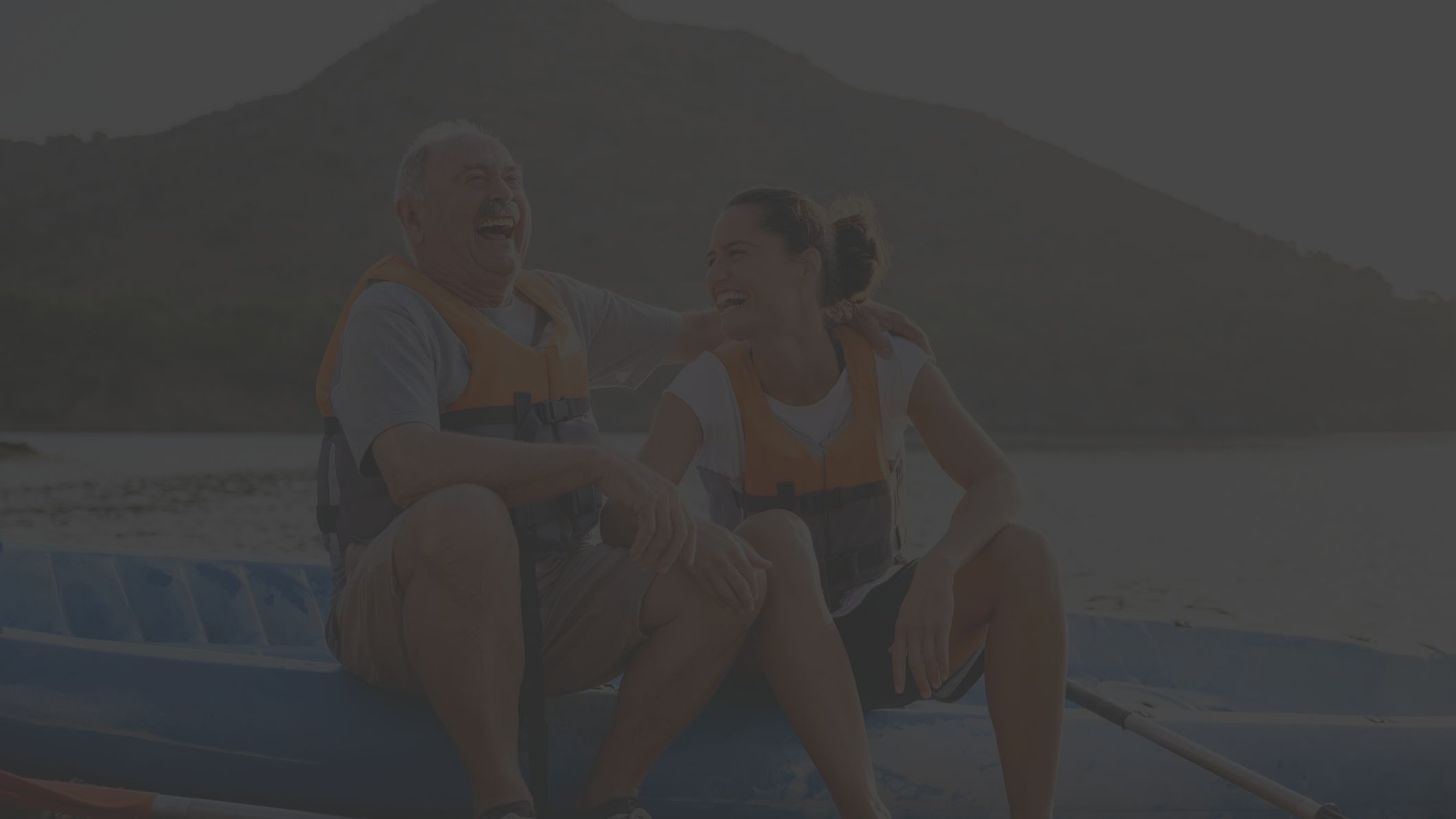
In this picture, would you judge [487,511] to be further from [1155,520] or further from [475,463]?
[1155,520]

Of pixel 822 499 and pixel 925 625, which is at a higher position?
pixel 822 499

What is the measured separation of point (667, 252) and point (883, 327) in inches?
2416

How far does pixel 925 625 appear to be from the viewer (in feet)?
6.92

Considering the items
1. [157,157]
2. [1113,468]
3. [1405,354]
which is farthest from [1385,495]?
[157,157]

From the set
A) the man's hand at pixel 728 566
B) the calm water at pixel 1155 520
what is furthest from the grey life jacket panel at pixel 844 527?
the calm water at pixel 1155 520

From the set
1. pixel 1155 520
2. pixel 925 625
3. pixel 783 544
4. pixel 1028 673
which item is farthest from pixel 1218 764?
pixel 1155 520

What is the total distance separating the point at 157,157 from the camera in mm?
72375

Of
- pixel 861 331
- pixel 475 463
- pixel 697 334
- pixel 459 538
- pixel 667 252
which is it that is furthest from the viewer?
pixel 667 252

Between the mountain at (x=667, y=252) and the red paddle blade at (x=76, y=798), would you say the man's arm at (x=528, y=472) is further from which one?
the mountain at (x=667, y=252)

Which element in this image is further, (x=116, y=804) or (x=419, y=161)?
(x=419, y=161)

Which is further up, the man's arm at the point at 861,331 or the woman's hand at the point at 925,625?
the man's arm at the point at 861,331

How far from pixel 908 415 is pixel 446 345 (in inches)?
36.8

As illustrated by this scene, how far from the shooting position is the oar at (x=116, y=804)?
2.24 m

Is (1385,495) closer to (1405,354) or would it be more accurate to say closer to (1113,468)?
(1113,468)
